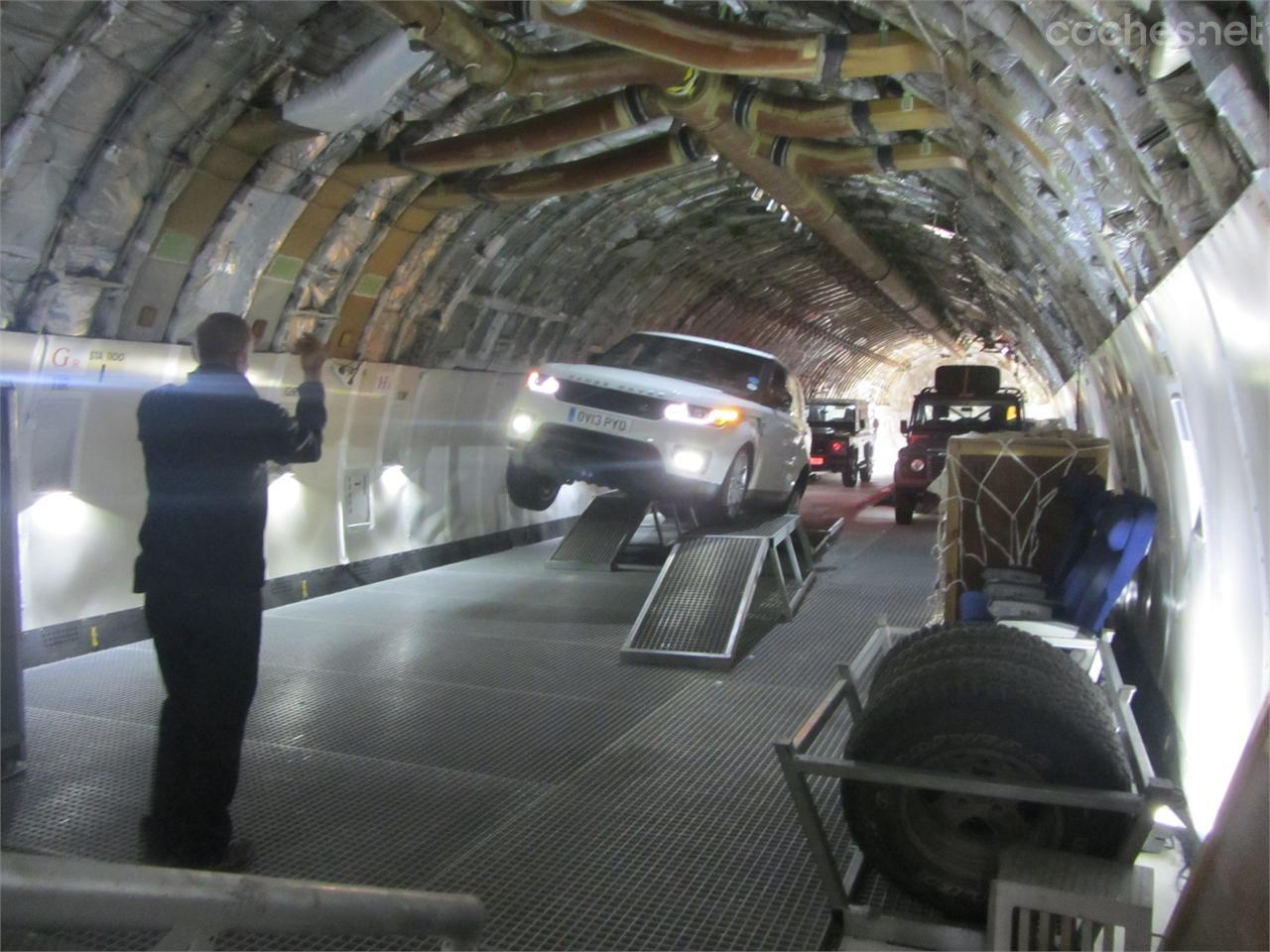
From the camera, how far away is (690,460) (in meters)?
8.03

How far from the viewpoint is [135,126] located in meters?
6.23

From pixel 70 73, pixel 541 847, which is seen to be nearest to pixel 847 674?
pixel 541 847

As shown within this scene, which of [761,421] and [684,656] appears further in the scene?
[761,421]

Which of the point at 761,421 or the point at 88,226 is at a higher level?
the point at 88,226

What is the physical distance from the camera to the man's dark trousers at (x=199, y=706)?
3.92 metres

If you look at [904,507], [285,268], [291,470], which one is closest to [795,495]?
[904,507]

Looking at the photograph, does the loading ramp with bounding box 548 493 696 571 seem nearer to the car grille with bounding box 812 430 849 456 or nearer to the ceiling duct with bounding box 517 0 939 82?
the ceiling duct with bounding box 517 0 939 82

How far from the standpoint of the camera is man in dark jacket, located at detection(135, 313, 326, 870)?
3928mm

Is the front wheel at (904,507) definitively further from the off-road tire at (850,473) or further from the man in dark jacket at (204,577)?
the man in dark jacket at (204,577)

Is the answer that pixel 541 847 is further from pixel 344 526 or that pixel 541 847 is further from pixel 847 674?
pixel 344 526

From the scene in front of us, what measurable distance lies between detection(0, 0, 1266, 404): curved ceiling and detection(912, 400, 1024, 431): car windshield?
3220 millimetres

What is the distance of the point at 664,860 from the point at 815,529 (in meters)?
10.0

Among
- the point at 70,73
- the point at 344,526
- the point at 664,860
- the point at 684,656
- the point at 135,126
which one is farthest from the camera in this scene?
the point at 344,526

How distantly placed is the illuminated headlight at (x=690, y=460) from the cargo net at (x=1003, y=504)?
186 cm
